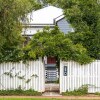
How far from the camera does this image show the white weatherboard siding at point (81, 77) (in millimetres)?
24016

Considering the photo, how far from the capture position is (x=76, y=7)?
26094 mm

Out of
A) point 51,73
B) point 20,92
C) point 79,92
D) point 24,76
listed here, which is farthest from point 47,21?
point 79,92

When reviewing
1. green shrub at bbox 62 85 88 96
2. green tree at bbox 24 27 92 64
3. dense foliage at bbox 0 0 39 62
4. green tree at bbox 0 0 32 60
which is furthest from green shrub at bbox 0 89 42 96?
green tree at bbox 0 0 32 60

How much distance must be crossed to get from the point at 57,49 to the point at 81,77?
208 centimetres

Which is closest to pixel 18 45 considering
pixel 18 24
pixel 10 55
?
pixel 10 55

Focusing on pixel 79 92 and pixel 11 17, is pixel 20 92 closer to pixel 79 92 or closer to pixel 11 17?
pixel 79 92

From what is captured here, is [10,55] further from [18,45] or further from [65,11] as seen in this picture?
[65,11]

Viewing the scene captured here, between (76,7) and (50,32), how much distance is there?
2.68 meters

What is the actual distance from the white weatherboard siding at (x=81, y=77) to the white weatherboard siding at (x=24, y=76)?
1.23 m

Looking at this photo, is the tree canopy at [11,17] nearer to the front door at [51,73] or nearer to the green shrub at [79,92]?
the green shrub at [79,92]

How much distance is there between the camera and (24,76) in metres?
24.1

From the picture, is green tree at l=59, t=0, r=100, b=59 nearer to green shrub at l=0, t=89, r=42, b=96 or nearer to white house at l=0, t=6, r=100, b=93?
white house at l=0, t=6, r=100, b=93

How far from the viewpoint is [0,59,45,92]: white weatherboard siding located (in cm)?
2405

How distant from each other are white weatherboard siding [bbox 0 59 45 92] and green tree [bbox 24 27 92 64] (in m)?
0.58
